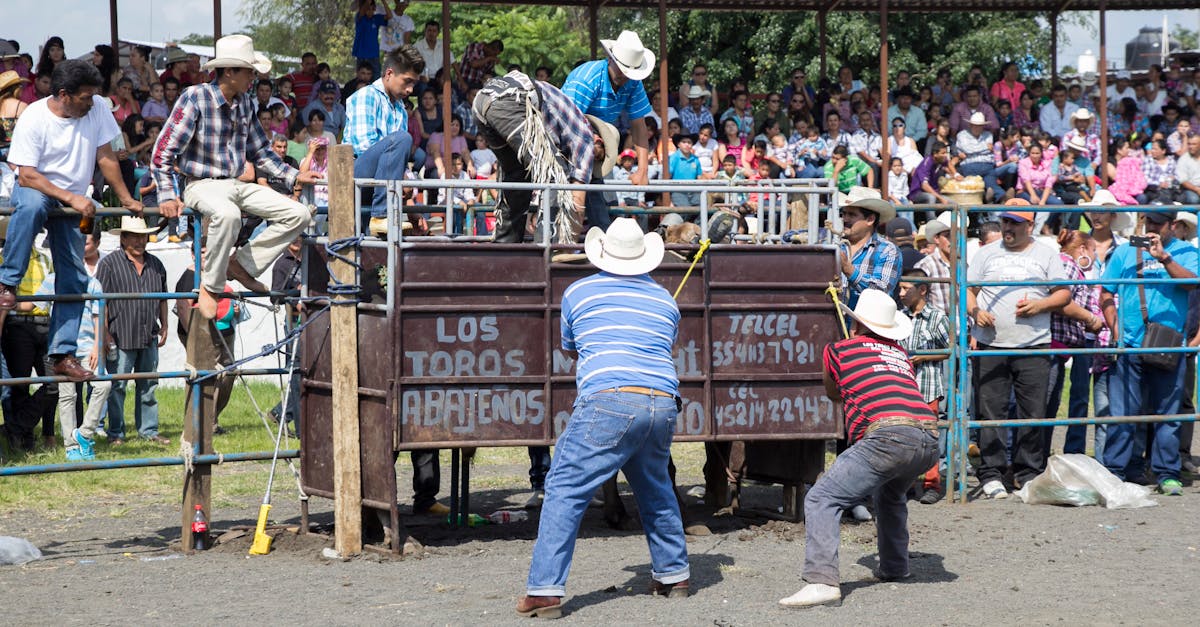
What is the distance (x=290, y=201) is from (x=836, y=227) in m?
3.41

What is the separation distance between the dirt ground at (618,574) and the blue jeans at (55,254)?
4.43 ft

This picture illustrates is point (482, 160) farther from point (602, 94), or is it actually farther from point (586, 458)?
point (586, 458)

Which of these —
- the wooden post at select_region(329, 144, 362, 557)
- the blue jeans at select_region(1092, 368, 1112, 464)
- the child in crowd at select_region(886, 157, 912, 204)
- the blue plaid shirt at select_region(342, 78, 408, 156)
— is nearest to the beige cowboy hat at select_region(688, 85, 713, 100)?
the child in crowd at select_region(886, 157, 912, 204)

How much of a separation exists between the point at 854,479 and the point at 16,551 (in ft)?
15.9

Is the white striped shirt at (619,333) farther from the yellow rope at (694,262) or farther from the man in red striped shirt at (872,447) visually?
the yellow rope at (694,262)

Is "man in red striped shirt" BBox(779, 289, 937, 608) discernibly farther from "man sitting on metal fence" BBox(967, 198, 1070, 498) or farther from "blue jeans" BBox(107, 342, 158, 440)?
"blue jeans" BBox(107, 342, 158, 440)

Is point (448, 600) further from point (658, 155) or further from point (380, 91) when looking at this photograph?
point (658, 155)

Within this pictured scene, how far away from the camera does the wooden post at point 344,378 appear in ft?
27.2

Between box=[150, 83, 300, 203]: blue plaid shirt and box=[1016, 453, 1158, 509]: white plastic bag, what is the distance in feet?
19.8

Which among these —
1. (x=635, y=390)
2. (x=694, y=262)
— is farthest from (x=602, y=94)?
(x=635, y=390)

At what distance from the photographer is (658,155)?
1853cm

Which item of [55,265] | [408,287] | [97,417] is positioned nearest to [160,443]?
[97,417]

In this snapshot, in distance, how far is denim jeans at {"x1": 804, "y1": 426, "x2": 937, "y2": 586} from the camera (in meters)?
7.23

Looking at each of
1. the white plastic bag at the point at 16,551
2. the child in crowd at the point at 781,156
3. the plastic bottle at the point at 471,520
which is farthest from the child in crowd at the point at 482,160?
the white plastic bag at the point at 16,551
